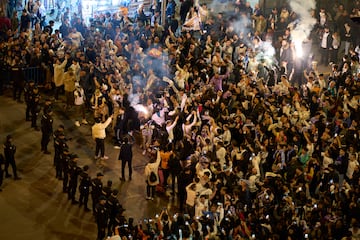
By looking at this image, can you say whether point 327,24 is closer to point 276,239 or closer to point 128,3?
point 128,3

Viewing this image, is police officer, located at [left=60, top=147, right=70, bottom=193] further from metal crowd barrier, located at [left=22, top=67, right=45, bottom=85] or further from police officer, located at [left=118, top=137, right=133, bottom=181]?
metal crowd barrier, located at [left=22, top=67, right=45, bottom=85]

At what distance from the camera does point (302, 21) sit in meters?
30.1

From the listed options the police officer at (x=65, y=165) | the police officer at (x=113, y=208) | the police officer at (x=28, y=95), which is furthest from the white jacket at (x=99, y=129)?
the police officer at (x=113, y=208)

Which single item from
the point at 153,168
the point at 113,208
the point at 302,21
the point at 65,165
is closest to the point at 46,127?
the point at 65,165

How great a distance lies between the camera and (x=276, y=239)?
16.7 m

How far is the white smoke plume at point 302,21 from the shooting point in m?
28.1

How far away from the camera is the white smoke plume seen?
92.1 ft

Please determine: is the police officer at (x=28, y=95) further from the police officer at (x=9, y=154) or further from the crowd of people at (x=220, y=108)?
the police officer at (x=9, y=154)

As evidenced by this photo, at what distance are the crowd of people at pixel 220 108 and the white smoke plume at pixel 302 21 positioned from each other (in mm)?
248

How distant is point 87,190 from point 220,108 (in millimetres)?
4992

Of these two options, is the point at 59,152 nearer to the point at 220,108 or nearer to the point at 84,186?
the point at 84,186

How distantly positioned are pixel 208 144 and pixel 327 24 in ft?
35.8

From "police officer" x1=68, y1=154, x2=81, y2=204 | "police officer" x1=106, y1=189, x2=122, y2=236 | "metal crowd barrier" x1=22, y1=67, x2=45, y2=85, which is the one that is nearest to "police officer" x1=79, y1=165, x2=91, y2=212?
"police officer" x1=68, y1=154, x2=81, y2=204

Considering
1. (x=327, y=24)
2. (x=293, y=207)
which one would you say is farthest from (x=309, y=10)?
(x=293, y=207)
